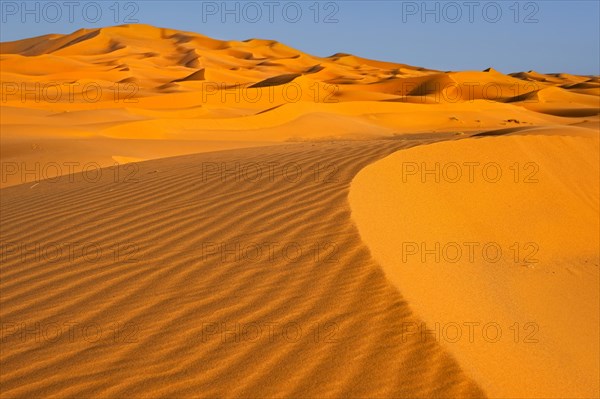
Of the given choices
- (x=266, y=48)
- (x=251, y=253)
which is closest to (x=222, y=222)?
(x=251, y=253)

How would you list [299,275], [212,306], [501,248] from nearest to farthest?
[212,306] < [299,275] < [501,248]

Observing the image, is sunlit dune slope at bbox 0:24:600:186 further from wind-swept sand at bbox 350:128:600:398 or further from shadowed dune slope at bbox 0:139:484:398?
wind-swept sand at bbox 350:128:600:398

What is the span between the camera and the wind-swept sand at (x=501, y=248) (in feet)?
11.6

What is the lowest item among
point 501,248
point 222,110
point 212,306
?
point 501,248

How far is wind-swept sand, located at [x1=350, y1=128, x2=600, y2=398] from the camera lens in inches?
139

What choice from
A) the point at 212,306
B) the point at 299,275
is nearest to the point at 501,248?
the point at 299,275

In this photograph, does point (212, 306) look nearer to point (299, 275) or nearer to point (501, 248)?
point (299, 275)

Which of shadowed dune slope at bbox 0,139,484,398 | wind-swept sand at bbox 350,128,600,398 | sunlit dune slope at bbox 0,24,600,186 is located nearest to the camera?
shadowed dune slope at bbox 0,139,484,398

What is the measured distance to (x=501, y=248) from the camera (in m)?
6.51

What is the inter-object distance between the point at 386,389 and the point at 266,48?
98.9 meters

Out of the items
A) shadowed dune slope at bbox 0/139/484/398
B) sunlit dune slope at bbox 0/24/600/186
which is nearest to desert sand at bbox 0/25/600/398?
shadowed dune slope at bbox 0/139/484/398

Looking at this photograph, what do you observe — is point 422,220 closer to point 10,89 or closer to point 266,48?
point 10,89

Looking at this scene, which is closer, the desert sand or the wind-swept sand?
the desert sand

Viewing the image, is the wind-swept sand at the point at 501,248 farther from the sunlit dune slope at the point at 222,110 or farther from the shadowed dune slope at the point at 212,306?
the sunlit dune slope at the point at 222,110
